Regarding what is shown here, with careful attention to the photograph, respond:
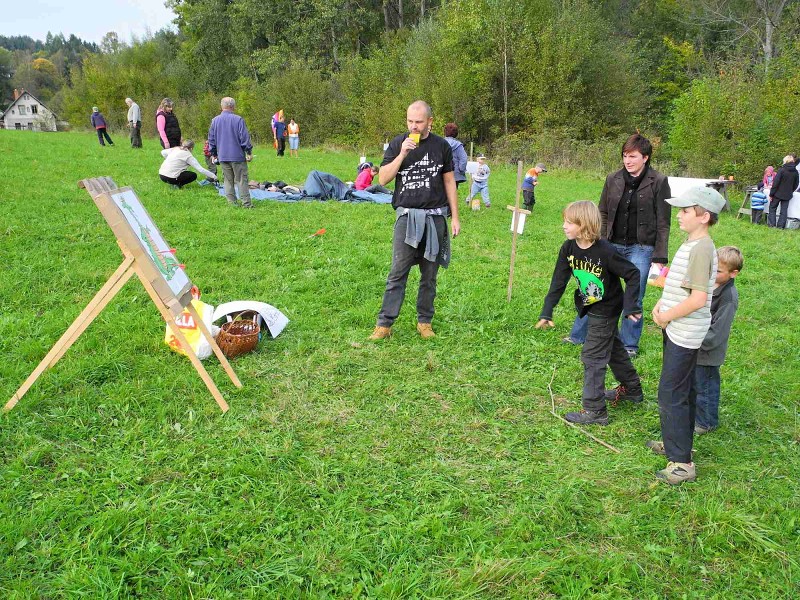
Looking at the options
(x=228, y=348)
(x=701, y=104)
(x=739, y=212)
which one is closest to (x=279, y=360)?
(x=228, y=348)

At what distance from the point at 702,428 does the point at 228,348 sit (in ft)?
11.8

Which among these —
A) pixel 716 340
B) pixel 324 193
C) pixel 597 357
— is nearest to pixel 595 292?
pixel 597 357

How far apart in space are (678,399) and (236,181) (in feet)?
29.1

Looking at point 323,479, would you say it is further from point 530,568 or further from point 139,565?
point 530,568

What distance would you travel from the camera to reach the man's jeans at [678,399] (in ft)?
10.7

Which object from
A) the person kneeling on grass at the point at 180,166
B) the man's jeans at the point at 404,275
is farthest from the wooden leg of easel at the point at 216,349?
the person kneeling on grass at the point at 180,166

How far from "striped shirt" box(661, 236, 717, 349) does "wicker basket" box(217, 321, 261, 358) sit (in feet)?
10.2

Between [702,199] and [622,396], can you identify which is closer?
[702,199]

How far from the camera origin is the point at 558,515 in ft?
9.78

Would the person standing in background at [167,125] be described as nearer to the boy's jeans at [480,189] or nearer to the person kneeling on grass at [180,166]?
the person kneeling on grass at [180,166]

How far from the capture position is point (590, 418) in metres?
3.95

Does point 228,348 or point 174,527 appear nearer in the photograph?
point 174,527

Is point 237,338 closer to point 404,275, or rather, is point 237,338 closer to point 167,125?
point 404,275

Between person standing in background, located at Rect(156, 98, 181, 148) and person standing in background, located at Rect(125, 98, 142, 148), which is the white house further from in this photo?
person standing in background, located at Rect(156, 98, 181, 148)
